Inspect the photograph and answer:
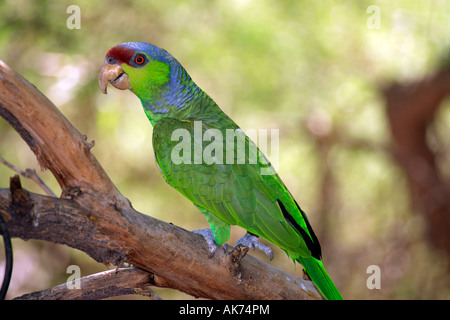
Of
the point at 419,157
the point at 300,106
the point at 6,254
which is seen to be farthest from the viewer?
the point at 300,106

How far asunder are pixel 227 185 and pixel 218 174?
63 millimetres

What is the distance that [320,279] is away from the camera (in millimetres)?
1919

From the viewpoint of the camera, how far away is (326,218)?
5270 mm

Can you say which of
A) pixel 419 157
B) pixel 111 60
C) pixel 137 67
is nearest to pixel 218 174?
pixel 137 67

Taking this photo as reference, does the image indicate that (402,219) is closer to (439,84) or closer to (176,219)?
(439,84)

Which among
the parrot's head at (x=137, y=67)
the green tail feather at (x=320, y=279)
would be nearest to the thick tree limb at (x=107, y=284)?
the green tail feather at (x=320, y=279)

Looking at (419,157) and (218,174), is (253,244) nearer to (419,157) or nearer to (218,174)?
(218,174)

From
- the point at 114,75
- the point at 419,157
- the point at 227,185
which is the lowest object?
the point at 227,185

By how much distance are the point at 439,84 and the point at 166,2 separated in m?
2.89

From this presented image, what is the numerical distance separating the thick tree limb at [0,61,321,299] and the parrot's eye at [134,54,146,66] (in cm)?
59

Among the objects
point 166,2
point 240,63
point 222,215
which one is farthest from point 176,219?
point 222,215

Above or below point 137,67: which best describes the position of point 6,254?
below

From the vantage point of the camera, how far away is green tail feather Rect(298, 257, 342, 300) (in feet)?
6.24

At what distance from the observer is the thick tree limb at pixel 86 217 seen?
1.41 m
